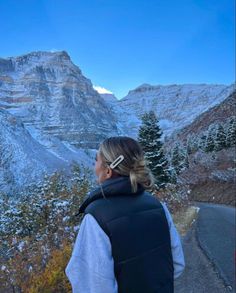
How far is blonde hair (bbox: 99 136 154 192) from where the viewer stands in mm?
2322

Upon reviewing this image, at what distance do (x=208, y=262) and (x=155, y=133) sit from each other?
13523 mm

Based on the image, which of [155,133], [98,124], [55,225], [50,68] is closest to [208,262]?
[55,225]

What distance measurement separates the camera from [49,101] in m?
171

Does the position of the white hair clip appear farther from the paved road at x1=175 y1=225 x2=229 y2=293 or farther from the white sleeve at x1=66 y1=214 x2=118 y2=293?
the paved road at x1=175 y1=225 x2=229 y2=293

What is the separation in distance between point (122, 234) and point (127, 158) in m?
0.45

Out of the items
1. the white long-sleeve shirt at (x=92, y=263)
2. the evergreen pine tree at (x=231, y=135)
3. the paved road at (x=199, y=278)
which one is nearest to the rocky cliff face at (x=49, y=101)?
the evergreen pine tree at (x=231, y=135)

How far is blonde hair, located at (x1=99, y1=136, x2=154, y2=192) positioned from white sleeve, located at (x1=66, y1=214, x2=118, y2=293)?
0.34 metres

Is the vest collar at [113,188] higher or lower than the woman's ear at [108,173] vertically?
lower

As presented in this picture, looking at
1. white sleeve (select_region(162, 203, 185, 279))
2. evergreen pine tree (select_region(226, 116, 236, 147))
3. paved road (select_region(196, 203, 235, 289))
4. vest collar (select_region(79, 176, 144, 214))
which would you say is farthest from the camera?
evergreen pine tree (select_region(226, 116, 236, 147))

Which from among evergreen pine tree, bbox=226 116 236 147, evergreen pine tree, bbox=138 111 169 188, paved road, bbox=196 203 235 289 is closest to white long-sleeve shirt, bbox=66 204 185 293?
paved road, bbox=196 203 235 289

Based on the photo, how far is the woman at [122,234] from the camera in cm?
212

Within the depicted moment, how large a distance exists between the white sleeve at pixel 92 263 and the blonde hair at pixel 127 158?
34 cm

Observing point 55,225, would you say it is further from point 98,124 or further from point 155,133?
point 98,124

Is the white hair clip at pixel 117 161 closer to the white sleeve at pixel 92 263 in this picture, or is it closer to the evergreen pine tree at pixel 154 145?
the white sleeve at pixel 92 263
